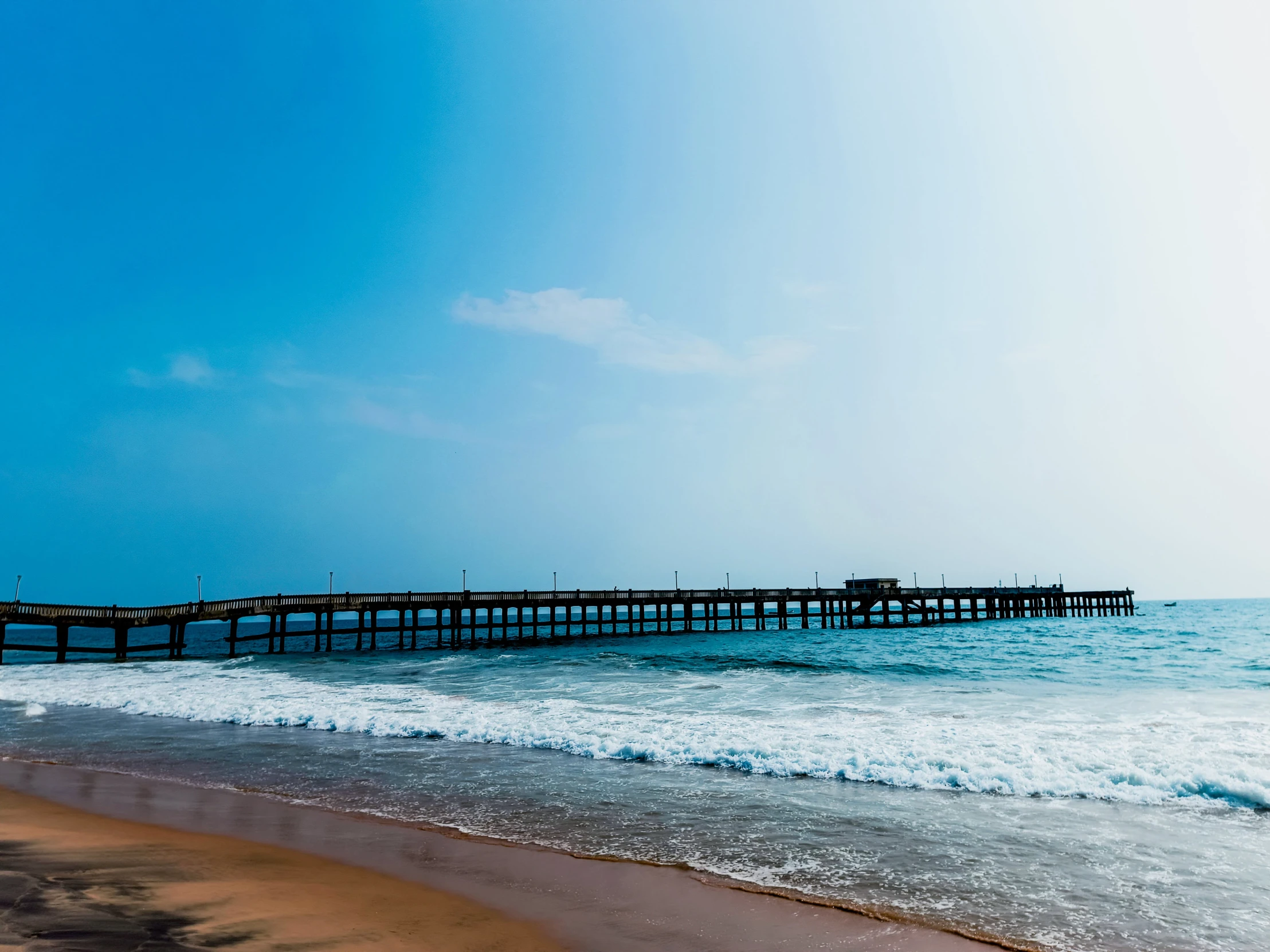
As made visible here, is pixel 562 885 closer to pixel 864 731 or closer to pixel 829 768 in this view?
pixel 829 768

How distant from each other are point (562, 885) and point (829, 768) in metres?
5.48

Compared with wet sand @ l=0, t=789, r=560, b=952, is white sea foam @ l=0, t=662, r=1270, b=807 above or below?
below

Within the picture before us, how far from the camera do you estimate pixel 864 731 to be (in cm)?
1253

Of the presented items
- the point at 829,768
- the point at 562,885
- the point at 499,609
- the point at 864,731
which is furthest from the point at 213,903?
the point at 499,609

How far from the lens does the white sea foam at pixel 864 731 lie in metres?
9.38

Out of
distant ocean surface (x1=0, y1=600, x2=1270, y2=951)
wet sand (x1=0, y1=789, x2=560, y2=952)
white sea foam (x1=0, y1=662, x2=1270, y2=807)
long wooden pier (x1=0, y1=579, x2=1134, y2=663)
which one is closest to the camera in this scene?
wet sand (x1=0, y1=789, x2=560, y2=952)

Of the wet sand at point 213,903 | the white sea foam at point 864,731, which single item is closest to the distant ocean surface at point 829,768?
the white sea foam at point 864,731

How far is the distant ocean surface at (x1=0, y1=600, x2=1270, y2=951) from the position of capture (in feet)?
19.5

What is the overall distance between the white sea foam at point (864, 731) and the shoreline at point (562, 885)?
4.63 metres

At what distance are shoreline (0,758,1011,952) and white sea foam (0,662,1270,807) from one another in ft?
15.2

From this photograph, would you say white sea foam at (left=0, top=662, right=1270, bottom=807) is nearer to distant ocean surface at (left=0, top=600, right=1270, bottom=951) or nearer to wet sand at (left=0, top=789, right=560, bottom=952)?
distant ocean surface at (left=0, top=600, right=1270, bottom=951)

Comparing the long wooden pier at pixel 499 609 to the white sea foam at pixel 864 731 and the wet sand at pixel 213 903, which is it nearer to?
the white sea foam at pixel 864 731

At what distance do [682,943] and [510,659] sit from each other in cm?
2866

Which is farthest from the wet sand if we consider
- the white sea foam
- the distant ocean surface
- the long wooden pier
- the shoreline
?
the long wooden pier
